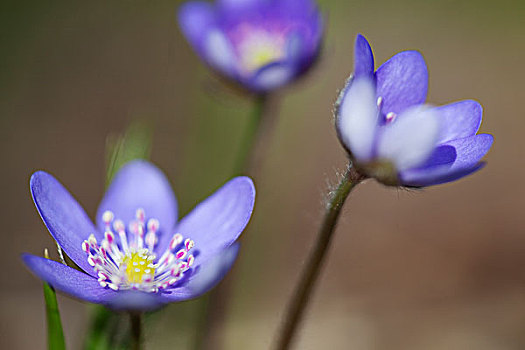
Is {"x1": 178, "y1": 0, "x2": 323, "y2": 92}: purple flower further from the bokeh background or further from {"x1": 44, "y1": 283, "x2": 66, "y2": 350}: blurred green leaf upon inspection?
{"x1": 44, "y1": 283, "x2": 66, "y2": 350}: blurred green leaf

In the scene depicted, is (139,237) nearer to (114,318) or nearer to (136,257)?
(136,257)

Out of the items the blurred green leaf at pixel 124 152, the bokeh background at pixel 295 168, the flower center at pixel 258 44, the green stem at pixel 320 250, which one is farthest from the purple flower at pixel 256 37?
the green stem at pixel 320 250

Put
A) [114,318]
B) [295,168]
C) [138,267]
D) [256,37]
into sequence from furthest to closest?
[295,168] → [256,37] → [114,318] → [138,267]

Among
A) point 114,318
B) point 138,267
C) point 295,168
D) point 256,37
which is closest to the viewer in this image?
point 138,267

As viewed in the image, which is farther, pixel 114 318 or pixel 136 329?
pixel 114 318

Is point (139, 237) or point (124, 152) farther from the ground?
point (124, 152)

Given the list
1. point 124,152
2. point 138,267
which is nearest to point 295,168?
point 124,152

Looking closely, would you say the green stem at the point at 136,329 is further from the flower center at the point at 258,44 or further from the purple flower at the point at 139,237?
the flower center at the point at 258,44

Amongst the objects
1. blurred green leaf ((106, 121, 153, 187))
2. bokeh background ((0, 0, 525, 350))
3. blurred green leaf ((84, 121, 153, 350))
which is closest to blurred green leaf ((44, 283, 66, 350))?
blurred green leaf ((84, 121, 153, 350))
